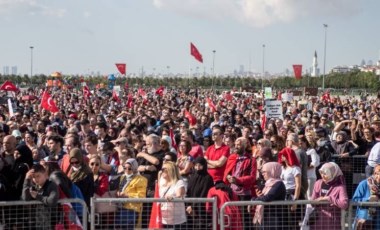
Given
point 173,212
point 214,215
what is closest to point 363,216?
point 214,215

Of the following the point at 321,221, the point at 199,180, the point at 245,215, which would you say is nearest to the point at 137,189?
the point at 199,180

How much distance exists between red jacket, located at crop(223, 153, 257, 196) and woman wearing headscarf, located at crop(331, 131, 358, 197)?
392cm

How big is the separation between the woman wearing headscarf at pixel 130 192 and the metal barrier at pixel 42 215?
1.95 ft

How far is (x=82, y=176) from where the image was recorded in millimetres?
8320

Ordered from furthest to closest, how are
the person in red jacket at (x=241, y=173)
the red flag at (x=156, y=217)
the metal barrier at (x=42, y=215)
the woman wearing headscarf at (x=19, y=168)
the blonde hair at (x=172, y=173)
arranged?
the person in red jacket at (x=241, y=173)
the woman wearing headscarf at (x=19, y=168)
the blonde hair at (x=172, y=173)
the red flag at (x=156, y=217)
the metal barrier at (x=42, y=215)

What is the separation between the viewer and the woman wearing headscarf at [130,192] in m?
8.08

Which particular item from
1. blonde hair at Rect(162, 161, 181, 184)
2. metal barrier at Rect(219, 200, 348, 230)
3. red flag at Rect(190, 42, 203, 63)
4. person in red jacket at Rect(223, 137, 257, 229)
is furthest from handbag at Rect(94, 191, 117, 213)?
red flag at Rect(190, 42, 203, 63)

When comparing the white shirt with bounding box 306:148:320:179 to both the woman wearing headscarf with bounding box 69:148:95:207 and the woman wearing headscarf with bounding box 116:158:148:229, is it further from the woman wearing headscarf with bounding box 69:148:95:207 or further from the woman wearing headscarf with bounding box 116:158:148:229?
the woman wearing headscarf with bounding box 69:148:95:207

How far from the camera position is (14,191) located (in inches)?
335

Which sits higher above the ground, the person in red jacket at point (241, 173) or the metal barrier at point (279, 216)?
the person in red jacket at point (241, 173)

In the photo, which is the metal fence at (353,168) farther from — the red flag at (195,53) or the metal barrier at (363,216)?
the red flag at (195,53)

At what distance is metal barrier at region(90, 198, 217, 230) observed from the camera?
25.5 ft

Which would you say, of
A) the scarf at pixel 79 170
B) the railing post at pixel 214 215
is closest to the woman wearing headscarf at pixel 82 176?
the scarf at pixel 79 170

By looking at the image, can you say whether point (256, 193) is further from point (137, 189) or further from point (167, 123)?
point (167, 123)
